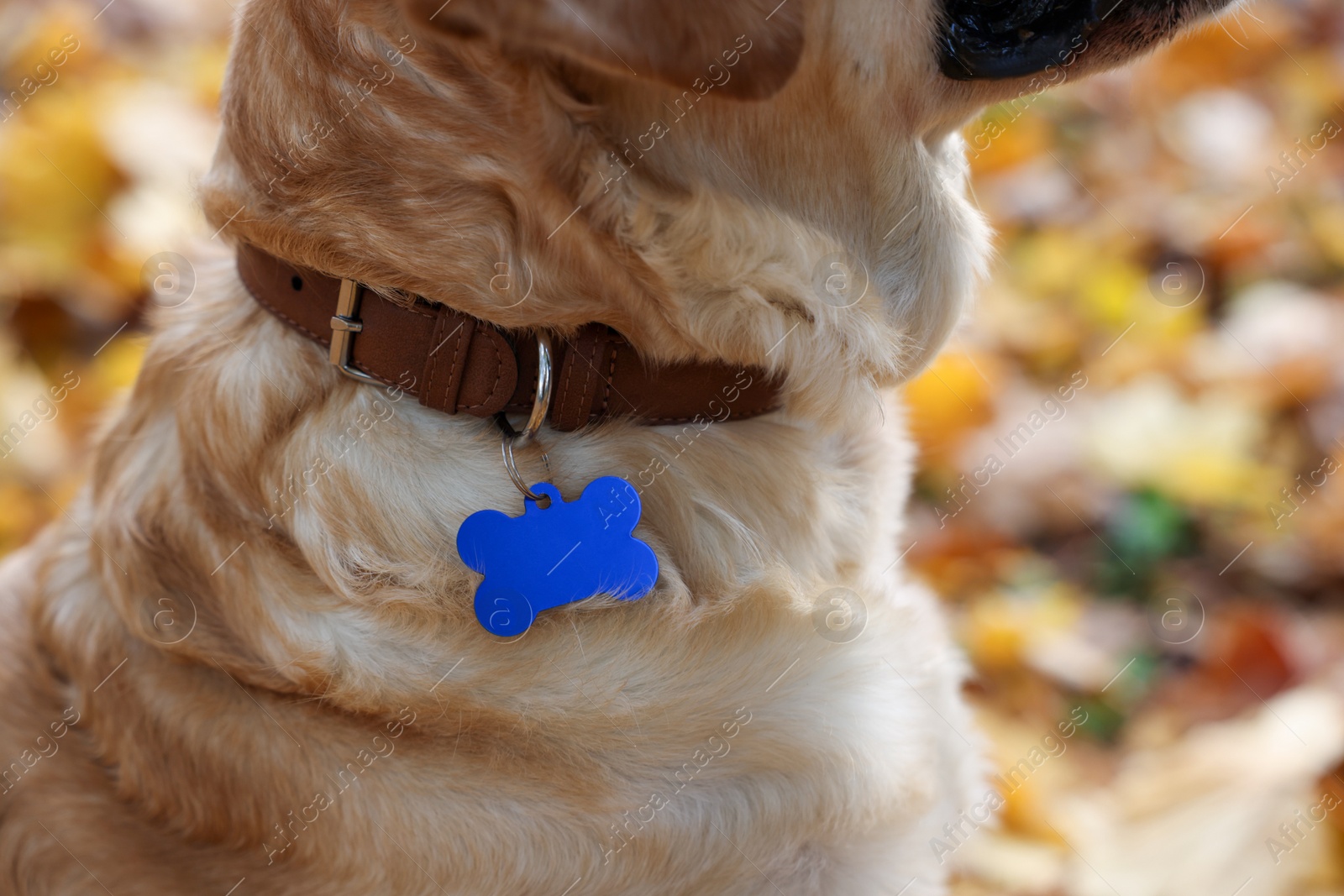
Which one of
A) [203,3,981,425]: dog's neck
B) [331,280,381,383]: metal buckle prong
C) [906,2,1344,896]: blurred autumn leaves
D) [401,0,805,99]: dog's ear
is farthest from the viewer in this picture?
[906,2,1344,896]: blurred autumn leaves

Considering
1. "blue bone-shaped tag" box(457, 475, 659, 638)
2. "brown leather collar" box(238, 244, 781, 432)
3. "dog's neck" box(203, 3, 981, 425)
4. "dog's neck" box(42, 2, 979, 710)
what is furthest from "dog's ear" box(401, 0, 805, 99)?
"blue bone-shaped tag" box(457, 475, 659, 638)

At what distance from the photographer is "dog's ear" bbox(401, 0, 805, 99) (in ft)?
4.51

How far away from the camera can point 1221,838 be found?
2.64 meters

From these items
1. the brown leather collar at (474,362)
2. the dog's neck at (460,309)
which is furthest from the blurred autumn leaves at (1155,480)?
the brown leather collar at (474,362)

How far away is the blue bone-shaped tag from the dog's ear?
2.11ft

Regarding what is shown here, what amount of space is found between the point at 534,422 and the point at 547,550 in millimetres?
203

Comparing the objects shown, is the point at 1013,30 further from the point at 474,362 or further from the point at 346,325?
the point at 346,325

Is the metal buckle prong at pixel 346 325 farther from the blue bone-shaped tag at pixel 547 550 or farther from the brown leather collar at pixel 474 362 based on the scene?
the blue bone-shaped tag at pixel 547 550

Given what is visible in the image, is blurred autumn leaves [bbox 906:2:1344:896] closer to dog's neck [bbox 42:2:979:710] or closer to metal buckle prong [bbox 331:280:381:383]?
dog's neck [bbox 42:2:979:710]

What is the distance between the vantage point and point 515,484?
179cm

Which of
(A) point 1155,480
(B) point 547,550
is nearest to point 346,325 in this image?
(B) point 547,550

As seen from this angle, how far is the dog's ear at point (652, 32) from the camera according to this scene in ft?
4.51

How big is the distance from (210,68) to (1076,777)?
4.58 metres

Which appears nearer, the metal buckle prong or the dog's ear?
the dog's ear
